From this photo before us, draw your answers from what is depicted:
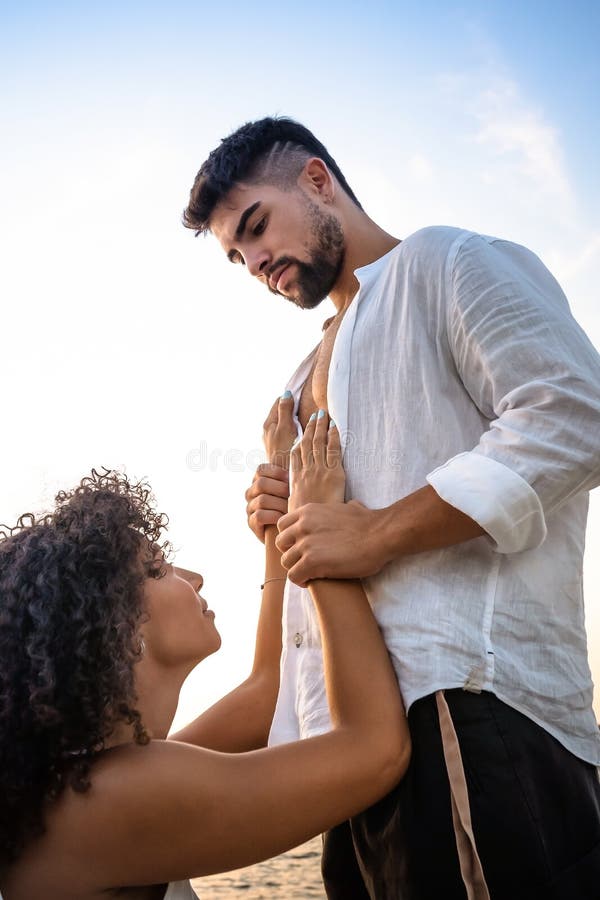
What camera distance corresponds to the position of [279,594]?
7.99ft

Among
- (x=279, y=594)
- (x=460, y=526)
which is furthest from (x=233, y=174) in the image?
(x=460, y=526)

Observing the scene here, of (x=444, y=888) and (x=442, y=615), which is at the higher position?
(x=442, y=615)

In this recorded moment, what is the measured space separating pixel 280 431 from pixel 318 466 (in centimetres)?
42

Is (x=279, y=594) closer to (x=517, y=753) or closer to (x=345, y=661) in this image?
(x=345, y=661)

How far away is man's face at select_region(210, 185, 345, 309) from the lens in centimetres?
268

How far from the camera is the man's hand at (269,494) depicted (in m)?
2.35

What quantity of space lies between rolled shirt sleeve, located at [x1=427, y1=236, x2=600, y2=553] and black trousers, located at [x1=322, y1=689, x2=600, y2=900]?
1.24 feet

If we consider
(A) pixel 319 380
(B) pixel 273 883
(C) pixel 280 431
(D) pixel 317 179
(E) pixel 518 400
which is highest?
(D) pixel 317 179

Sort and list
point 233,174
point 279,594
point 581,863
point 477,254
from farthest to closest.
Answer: point 233,174 < point 279,594 < point 477,254 < point 581,863

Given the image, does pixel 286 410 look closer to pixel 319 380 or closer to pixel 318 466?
pixel 319 380

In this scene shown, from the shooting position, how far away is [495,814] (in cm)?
163

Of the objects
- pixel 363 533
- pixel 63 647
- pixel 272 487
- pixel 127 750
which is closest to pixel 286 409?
pixel 272 487

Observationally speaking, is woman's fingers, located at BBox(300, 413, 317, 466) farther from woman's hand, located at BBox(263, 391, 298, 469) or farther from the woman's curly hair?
the woman's curly hair

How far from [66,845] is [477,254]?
158 cm
